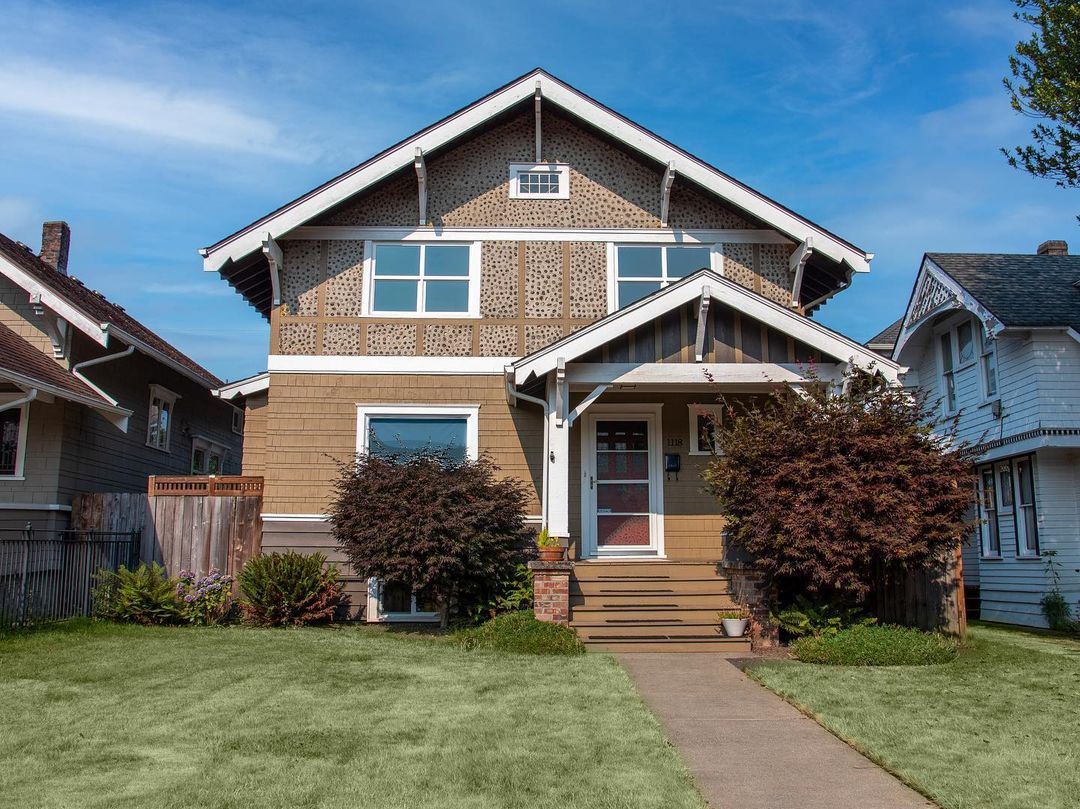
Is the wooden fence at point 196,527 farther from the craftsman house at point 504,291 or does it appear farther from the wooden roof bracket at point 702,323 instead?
the wooden roof bracket at point 702,323

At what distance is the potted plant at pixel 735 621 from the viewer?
11680mm

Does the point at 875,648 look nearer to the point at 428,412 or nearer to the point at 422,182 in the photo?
the point at 428,412

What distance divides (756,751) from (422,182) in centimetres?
1093

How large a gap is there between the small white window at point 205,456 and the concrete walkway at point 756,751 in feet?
50.6

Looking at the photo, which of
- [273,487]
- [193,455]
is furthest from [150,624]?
[193,455]

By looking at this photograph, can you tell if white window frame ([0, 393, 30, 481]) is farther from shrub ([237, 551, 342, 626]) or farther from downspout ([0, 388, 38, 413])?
shrub ([237, 551, 342, 626])

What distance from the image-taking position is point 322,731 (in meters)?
6.98

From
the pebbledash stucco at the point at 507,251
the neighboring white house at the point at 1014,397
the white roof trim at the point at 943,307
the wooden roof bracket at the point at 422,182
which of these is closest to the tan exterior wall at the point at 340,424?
the pebbledash stucco at the point at 507,251

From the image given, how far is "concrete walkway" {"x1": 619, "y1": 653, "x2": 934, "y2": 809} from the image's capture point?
18.7ft

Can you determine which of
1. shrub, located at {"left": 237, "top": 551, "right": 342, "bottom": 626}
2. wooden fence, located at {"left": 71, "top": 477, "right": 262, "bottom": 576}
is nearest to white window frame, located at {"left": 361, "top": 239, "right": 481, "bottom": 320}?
wooden fence, located at {"left": 71, "top": 477, "right": 262, "bottom": 576}

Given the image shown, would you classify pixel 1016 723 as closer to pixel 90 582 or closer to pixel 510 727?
pixel 510 727

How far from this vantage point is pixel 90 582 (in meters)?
14.0

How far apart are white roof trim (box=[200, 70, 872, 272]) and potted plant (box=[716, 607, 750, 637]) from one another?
6194mm

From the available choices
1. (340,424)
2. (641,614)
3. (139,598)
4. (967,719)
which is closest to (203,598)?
(139,598)
